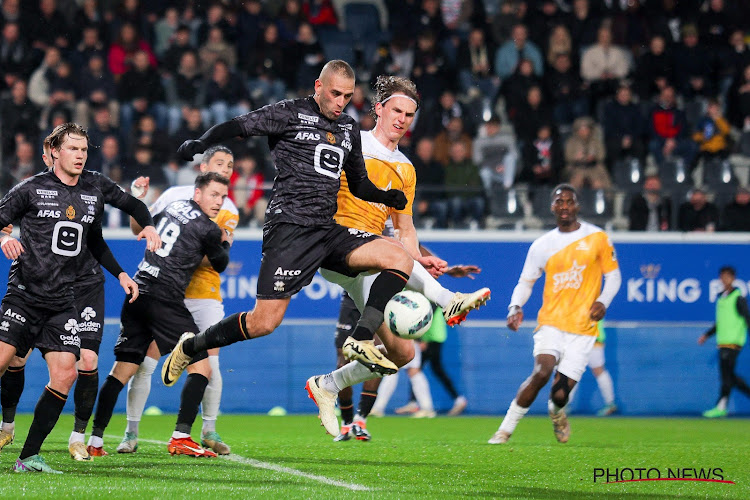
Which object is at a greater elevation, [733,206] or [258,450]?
[733,206]

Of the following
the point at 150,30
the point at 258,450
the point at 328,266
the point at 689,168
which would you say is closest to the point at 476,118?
the point at 689,168

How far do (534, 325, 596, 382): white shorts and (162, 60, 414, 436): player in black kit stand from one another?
11.7 ft

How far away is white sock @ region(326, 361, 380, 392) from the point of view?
778 centimetres

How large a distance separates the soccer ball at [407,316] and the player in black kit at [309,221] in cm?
9

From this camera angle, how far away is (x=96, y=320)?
7777mm

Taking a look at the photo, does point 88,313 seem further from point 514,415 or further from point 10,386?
point 514,415

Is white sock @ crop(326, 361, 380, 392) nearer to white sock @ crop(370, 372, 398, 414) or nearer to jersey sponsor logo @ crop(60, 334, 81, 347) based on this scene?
jersey sponsor logo @ crop(60, 334, 81, 347)

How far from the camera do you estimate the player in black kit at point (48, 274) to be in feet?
24.0

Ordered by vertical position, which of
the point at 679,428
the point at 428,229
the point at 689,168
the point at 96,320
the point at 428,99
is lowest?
the point at 679,428

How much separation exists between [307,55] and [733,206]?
7057 millimetres

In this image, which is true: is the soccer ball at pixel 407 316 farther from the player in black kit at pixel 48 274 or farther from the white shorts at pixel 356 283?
the player in black kit at pixel 48 274

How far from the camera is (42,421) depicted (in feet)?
24.1

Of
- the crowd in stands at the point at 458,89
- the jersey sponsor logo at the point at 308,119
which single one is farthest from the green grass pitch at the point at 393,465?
the crowd in stands at the point at 458,89

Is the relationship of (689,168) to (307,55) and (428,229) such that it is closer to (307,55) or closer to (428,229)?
(428,229)
